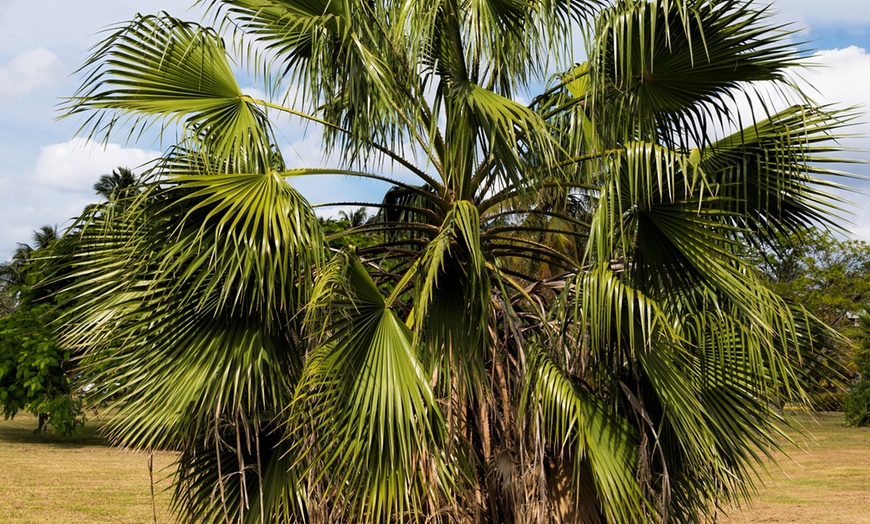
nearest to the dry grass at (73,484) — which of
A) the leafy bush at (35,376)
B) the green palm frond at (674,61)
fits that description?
the leafy bush at (35,376)

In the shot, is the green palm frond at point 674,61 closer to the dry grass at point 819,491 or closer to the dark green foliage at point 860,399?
the dry grass at point 819,491

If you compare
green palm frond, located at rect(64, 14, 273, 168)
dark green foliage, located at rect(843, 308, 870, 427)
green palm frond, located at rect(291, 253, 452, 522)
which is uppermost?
green palm frond, located at rect(64, 14, 273, 168)

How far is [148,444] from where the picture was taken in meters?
4.65

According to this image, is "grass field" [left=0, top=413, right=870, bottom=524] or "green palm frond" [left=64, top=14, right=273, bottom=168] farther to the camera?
"grass field" [left=0, top=413, right=870, bottom=524]

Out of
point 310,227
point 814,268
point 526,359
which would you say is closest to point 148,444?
point 310,227

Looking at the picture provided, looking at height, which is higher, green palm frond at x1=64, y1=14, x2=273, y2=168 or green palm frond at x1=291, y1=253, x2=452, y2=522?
green palm frond at x1=64, y1=14, x2=273, y2=168

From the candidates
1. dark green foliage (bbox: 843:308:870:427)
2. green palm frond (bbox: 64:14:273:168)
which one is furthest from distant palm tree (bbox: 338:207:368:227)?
dark green foliage (bbox: 843:308:870:427)

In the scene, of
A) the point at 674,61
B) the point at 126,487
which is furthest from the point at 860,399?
the point at 674,61

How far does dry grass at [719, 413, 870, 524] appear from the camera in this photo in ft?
35.7

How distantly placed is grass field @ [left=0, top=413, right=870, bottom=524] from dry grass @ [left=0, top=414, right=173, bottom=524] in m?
0.01

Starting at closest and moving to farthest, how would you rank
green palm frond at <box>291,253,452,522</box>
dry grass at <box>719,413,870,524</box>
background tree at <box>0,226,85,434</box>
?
green palm frond at <box>291,253,452,522</box> < dry grass at <box>719,413,870,524</box> < background tree at <box>0,226,85,434</box>

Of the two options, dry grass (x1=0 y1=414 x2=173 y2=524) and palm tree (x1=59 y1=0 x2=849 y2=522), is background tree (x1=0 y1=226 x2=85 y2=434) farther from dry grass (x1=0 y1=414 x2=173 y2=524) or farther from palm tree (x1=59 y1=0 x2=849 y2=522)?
palm tree (x1=59 y1=0 x2=849 y2=522)

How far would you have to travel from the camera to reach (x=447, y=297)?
474 cm

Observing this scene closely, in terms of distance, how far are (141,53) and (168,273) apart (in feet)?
4.89
